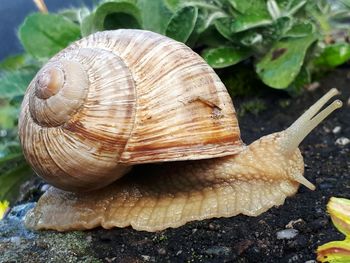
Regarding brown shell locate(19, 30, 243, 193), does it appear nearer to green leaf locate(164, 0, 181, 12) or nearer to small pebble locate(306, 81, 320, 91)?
green leaf locate(164, 0, 181, 12)

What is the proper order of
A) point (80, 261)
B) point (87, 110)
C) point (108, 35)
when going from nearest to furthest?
1. point (80, 261)
2. point (87, 110)
3. point (108, 35)

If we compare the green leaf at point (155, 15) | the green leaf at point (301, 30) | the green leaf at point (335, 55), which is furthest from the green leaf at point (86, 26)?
the green leaf at point (335, 55)

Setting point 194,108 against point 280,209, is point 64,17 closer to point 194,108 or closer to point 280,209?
point 194,108

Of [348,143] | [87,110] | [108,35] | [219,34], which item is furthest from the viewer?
[219,34]

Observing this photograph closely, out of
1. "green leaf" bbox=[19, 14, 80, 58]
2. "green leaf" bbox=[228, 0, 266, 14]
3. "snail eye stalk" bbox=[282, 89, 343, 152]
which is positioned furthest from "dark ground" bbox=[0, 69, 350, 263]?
"green leaf" bbox=[19, 14, 80, 58]

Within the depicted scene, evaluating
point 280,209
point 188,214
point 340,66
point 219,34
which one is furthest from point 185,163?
point 340,66

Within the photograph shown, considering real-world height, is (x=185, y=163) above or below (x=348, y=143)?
above

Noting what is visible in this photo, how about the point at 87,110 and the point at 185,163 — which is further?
the point at 185,163
